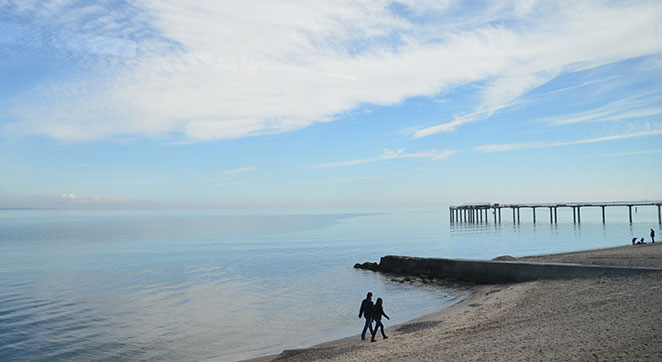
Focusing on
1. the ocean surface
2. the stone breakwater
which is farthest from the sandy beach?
the ocean surface

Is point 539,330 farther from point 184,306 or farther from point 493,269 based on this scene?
point 184,306

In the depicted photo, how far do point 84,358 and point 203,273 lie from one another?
73.7ft

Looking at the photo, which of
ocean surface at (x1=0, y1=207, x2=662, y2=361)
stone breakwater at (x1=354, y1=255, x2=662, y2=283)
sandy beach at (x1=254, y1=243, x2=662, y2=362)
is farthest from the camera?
stone breakwater at (x1=354, y1=255, x2=662, y2=283)

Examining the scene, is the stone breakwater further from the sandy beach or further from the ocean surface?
the ocean surface

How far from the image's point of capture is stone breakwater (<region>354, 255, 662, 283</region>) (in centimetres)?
2025

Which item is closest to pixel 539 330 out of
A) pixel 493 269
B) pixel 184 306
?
pixel 493 269

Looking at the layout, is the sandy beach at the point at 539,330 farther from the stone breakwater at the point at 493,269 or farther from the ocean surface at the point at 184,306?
the ocean surface at the point at 184,306

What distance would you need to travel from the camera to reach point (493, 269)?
26.8m

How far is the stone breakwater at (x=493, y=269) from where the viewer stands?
20.2 meters

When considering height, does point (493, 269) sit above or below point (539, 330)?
below

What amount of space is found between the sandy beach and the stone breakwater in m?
0.94

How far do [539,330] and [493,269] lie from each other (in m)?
15.5

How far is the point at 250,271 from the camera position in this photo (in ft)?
128

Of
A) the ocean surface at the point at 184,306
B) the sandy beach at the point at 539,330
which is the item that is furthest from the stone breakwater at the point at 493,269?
the ocean surface at the point at 184,306
